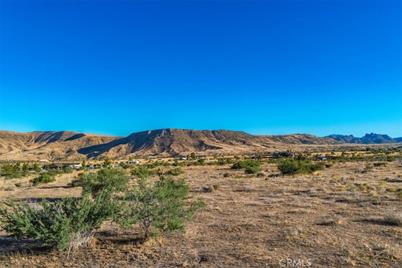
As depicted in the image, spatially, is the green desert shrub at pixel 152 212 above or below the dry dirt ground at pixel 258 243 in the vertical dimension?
above

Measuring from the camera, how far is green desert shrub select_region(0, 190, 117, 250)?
1224 cm

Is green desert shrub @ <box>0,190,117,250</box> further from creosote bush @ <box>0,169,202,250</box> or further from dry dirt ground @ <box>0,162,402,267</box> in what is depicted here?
dry dirt ground @ <box>0,162,402,267</box>

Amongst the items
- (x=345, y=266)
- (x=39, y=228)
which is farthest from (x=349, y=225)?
(x=39, y=228)

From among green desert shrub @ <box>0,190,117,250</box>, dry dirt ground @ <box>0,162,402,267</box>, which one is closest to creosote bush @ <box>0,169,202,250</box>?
green desert shrub @ <box>0,190,117,250</box>

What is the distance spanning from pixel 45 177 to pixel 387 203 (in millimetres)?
34543

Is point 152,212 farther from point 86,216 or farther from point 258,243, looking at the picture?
point 258,243

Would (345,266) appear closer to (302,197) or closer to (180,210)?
(180,210)

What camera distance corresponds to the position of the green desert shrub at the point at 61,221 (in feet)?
40.2

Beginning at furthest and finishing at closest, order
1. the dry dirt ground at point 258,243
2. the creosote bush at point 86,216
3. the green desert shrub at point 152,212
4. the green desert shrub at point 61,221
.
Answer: the green desert shrub at point 152,212, the creosote bush at point 86,216, the green desert shrub at point 61,221, the dry dirt ground at point 258,243

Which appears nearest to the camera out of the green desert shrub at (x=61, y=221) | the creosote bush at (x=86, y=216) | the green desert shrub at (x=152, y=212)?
the green desert shrub at (x=61, y=221)

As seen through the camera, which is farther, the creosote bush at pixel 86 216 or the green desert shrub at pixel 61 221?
the creosote bush at pixel 86 216

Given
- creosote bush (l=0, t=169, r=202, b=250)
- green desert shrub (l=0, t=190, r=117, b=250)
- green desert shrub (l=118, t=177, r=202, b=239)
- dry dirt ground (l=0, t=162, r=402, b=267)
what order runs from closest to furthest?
dry dirt ground (l=0, t=162, r=402, b=267), green desert shrub (l=0, t=190, r=117, b=250), creosote bush (l=0, t=169, r=202, b=250), green desert shrub (l=118, t=177, r=202, b=239)

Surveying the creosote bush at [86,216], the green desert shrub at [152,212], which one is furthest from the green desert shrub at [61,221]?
the green desert shrub at [152,212]

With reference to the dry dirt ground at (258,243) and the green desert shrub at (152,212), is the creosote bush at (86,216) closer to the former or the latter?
the green desert shrub at (152,212)
